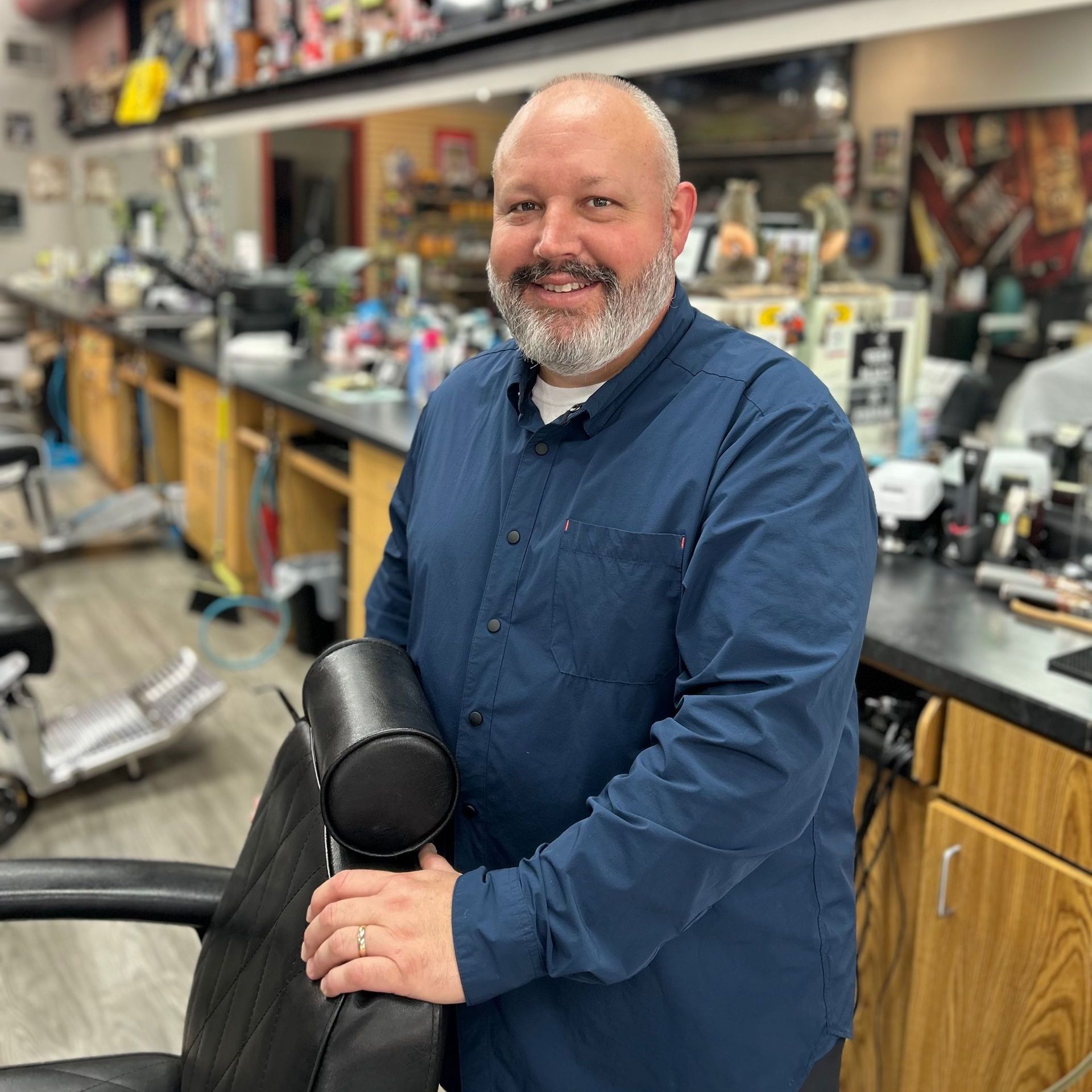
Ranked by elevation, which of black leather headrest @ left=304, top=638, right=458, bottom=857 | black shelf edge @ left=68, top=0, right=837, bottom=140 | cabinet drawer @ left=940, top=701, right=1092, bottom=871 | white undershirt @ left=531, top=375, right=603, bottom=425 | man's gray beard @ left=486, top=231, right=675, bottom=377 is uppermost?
black shelf edge @ left=68, top=0, right=837, bottom=140

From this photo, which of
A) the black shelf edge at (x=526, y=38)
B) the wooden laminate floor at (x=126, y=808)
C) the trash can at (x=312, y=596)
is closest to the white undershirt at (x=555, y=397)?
the wooden laminate floor at (x=126, y=808)

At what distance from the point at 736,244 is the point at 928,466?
72cm

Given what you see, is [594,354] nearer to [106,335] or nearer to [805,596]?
[805,596]

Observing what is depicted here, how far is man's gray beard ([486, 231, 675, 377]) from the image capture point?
4.03 ft

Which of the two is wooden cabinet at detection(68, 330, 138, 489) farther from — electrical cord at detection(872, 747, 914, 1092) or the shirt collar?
the shirt collar

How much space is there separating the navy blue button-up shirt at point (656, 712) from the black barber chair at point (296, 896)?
9 cm

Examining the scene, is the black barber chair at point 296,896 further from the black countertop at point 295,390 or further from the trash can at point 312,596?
the trash can at point 312,596

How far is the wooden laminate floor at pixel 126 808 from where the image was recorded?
2371mm

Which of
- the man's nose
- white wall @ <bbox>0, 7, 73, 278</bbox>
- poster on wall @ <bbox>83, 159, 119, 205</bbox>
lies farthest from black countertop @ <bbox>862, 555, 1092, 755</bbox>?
white wall @ <bbox>0, 7, 73, 278</bbox>

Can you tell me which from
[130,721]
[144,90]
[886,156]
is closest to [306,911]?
[130,721]

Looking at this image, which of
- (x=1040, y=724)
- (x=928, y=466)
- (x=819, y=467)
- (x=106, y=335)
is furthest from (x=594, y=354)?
(x=106, y=335)

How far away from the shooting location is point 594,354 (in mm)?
1244

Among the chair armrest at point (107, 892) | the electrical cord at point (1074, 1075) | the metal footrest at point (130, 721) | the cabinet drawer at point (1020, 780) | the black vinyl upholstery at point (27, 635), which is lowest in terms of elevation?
the metal footrest at point (130, 721)

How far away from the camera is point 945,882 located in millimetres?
1717
